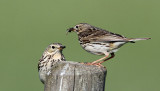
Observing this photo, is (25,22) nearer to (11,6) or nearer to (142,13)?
(11,6)

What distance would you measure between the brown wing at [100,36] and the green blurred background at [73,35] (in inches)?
179

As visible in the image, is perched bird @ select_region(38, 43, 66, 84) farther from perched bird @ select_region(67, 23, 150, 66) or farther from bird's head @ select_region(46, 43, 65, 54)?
perched bird @ select_region(67, 23, 150, 66)

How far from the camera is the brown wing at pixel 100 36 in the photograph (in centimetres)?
949

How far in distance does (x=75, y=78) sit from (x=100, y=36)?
11.5ft

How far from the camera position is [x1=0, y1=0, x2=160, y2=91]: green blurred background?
15281 mm

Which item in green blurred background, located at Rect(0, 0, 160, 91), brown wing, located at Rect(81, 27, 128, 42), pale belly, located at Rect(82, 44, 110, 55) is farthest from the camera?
green blurred background, located at Rect(0, 0, 160, 91)

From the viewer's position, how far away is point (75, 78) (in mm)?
6332

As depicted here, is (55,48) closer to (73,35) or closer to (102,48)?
(102,48)

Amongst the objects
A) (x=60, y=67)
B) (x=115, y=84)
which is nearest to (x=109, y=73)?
(x=115, y=84)

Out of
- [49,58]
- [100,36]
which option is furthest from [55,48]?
[100,36]

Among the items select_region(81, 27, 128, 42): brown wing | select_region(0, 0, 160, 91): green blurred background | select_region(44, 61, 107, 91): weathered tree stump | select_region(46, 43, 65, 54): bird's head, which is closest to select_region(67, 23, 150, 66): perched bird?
select_region(81, 27, 128, 42): brown wing

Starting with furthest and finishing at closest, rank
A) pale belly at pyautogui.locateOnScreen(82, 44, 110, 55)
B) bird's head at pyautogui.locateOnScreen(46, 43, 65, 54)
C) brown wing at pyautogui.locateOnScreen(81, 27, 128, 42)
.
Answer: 1. bird's head at pyautogui.locateOnScreen(46, 43, 65, 54)
2. brown wing at pyautogui.locateOnScreen(81, 27, 128, 42)
3. pale belly at pyautogui.locateOnScreen(82, 44, 110, 55)

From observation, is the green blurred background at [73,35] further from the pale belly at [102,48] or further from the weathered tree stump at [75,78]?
the weathered tree stump at [75,78]

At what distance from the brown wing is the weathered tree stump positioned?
299 centimetres
